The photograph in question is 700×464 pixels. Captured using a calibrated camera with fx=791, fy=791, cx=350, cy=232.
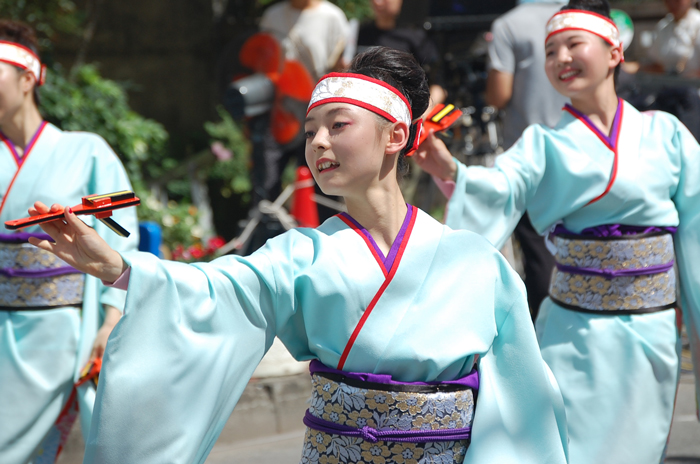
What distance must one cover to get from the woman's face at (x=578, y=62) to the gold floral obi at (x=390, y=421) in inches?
54.8

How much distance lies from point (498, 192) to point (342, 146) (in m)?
0.99

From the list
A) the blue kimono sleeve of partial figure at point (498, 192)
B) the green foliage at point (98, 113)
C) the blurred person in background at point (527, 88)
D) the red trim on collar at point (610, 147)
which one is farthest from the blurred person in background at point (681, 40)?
the green foliage at point (98, 113)

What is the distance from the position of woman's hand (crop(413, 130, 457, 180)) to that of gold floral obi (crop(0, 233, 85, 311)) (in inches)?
55.4

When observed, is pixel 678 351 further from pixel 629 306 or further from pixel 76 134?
pixel 76 134

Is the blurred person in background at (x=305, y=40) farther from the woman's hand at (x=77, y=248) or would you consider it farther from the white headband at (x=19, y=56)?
the woman's hand at (x=77, y=248)

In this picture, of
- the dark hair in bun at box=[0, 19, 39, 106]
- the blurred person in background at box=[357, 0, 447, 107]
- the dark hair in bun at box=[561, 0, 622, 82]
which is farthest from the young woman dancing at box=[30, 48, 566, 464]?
the blurred person in background at box=[357, 0, 447, 107]

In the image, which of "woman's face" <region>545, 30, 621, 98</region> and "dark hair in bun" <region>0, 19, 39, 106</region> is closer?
"woman's face" <region>545, 30, 621, 98</region>

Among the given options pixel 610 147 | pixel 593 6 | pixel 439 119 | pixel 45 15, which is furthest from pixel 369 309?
pixel 45 15

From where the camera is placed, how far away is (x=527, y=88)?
4168 mm

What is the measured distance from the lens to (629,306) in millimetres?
2791

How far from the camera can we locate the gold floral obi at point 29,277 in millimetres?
2943

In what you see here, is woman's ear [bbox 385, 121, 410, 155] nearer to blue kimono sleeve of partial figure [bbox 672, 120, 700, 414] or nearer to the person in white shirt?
blue kimono sleeve of partial figure [bbox 672, 120, 700, 414]

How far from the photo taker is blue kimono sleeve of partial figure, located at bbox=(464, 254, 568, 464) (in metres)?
1.95

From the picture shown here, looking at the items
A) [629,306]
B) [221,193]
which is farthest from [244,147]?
[629,306]
